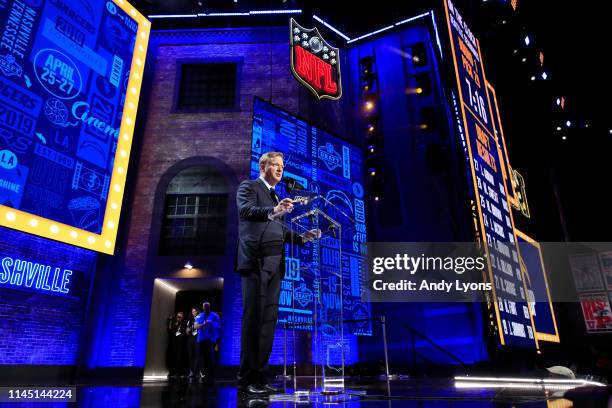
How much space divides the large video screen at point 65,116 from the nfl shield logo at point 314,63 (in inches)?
138

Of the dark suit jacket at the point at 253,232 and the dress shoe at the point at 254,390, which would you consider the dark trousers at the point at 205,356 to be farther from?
the dark suit jacket at the point at 253,232

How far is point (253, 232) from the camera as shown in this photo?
116 inches

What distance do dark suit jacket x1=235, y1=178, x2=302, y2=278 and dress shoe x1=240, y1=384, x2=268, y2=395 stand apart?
2.71 feet

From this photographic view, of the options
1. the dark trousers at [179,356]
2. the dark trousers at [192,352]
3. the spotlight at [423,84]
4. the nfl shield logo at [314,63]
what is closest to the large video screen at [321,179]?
the nfl shield logo at [314,63]

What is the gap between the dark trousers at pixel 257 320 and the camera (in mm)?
2803

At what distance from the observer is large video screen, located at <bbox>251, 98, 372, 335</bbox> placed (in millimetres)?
7539

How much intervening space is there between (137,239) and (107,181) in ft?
7.80

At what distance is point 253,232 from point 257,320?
65cm

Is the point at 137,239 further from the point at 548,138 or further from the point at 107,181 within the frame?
the point at 548,138

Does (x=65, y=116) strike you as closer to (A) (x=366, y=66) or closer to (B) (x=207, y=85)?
(B) (x=207, y=85)

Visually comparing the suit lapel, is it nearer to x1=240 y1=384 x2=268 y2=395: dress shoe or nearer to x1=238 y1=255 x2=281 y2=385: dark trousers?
x1=238 y1=255 x2=281 y2=385: dark trousers

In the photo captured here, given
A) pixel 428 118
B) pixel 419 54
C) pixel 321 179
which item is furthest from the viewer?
pixel 419 54

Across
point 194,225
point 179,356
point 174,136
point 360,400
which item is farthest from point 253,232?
point 174,136

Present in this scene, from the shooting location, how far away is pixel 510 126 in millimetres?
11266
